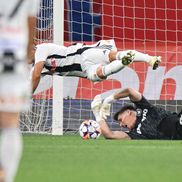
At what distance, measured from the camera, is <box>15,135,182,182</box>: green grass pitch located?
549 cm

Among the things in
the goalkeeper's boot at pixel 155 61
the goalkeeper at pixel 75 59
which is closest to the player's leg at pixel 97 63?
the goalkeeper at pixel 75 59

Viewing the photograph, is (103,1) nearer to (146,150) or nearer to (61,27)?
(61,27)

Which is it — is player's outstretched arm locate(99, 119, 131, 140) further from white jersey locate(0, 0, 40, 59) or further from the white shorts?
the white shorts

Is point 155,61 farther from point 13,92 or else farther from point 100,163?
point 13,92

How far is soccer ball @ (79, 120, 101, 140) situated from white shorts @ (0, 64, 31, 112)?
7.04 meters

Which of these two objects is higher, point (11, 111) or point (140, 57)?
point (140, 57)

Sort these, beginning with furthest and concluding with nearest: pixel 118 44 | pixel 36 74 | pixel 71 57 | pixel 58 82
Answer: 1. pixel 118 44
2. pixel 58 82
3. pixel 71 57
4. pixel 36 74

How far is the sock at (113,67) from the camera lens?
38.7 ft

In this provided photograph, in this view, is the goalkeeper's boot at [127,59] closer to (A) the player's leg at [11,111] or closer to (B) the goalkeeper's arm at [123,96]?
(B) the goalkeeper's arm at [123,96]

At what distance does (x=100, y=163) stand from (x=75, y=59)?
618 centimetres

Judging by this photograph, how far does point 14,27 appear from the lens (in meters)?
4.05

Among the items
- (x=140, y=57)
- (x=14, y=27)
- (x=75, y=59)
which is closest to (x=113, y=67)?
(x=140, y=57)

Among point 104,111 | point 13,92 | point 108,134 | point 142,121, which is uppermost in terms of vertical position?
point 13,92

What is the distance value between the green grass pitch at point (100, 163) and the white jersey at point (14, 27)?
1.45 m
